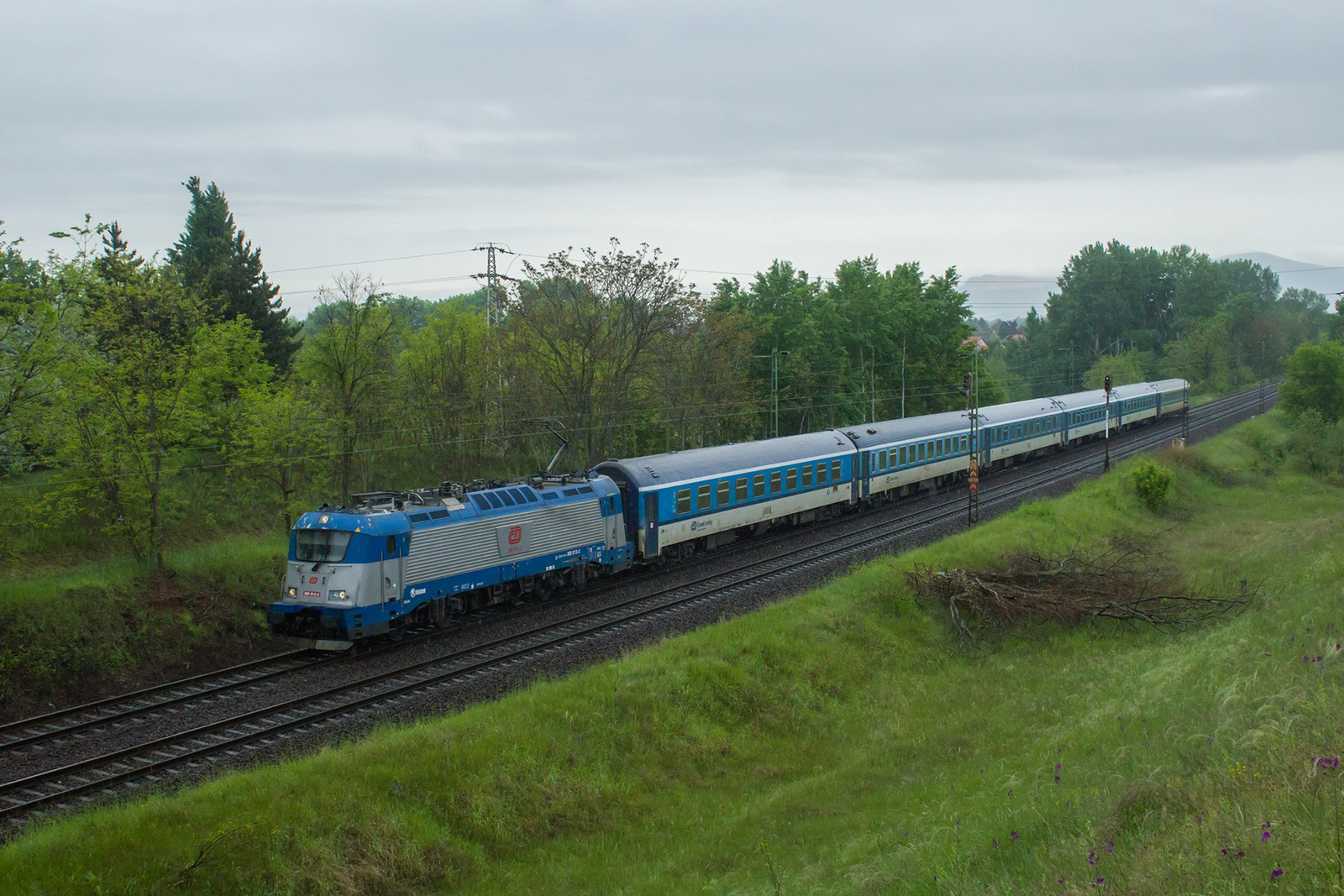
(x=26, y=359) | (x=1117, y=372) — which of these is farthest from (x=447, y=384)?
(x=1117, y=372)

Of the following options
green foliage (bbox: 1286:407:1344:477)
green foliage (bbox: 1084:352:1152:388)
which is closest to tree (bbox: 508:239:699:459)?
green foliage (bbox: 1286:407:1344:477)

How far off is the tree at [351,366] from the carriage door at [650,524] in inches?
436

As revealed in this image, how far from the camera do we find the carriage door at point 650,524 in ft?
95.5

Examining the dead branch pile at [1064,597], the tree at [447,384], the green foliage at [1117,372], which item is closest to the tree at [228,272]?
the tree at [447,384]

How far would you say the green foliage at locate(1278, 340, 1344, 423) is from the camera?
202ft

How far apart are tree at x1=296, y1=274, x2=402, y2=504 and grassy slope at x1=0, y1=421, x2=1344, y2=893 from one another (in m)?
19.5

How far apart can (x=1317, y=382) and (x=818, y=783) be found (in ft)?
202

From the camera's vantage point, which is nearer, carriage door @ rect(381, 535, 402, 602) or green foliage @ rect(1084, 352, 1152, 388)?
carriage door @ rect(381, 535, 402, 602)

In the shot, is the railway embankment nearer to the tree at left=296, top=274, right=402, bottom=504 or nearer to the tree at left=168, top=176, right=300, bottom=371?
the tree at left=296, top=274, right=402, bottom=504

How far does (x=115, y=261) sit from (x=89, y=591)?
38.0ft

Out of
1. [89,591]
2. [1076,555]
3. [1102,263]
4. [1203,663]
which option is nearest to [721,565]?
[1076,555]

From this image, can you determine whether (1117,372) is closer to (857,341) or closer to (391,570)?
(857,341)

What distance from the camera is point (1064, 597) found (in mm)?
24344

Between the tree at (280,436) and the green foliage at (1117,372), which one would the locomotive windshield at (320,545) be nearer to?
the tree at (280,436)
